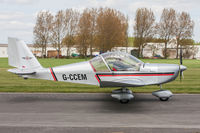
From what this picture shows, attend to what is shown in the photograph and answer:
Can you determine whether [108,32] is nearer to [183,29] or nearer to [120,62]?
[183,29]

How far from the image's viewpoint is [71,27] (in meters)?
81.9

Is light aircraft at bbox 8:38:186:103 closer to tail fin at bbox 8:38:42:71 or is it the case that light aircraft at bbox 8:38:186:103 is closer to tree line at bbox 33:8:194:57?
tail fin at bbox 8:38:42:71

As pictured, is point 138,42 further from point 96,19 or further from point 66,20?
point 66,20

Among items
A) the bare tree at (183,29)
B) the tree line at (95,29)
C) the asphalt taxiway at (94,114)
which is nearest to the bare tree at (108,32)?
the tree line at (95,29)

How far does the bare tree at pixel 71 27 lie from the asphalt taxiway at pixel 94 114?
233 ft

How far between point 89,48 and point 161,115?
75089 mm

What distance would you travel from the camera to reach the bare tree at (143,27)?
78775 millimetres

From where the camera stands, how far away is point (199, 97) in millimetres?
10531

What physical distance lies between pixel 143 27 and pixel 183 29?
12.0 metres

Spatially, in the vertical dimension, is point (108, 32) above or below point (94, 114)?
above

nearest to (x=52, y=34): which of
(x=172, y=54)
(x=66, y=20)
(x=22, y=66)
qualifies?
(x=66, y=20)

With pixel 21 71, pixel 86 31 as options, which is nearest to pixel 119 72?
pixel 21 71

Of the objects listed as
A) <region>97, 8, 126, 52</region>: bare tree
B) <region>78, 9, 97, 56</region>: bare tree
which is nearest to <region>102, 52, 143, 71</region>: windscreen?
<region>97, 8, 126, 52</region>: bare tree

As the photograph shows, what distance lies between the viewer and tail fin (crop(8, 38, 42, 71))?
10.2 meters
